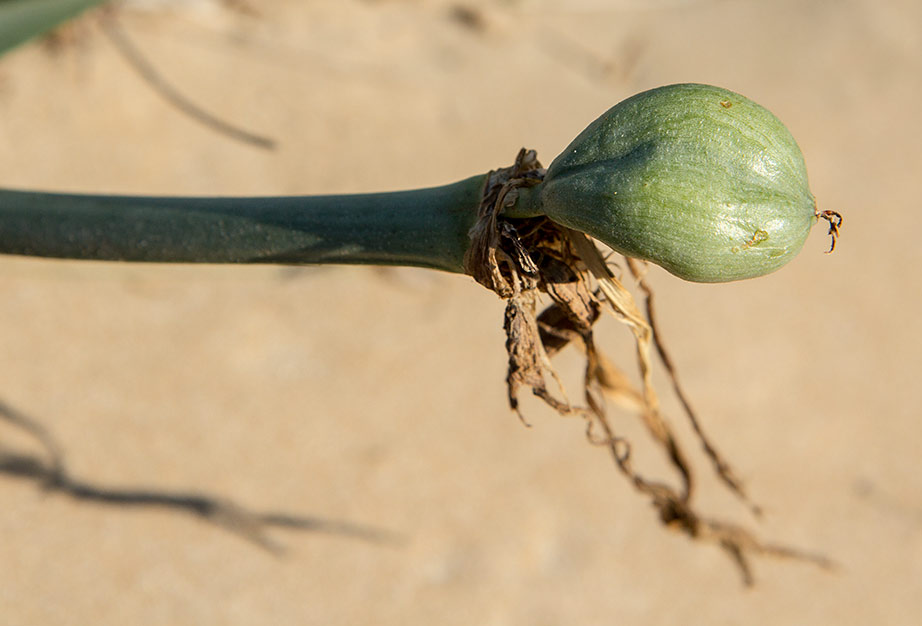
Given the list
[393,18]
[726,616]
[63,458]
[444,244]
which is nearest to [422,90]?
[393,18]

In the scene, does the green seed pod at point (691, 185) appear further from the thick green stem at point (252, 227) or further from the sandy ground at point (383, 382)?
the sandy ground at point (383, 382)

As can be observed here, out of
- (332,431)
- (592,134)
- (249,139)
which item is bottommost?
(592,134)

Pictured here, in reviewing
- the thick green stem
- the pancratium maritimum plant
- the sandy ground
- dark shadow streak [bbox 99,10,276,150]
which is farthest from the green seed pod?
dark shadow streak [bbox 99,10,276,150]

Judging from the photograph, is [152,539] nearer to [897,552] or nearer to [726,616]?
[726,616]

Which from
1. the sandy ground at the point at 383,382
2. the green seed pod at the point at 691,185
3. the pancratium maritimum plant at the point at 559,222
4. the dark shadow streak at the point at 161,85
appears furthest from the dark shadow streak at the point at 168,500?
the green seed pod at the point at 691,185

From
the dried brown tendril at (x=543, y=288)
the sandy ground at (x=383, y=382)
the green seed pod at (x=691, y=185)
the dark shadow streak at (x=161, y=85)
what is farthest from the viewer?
the dark shadow streak at (x=161, y=85)

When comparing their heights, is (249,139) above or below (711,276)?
above
